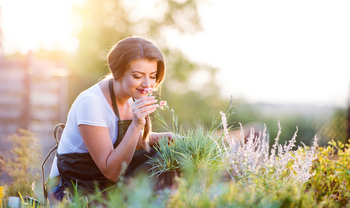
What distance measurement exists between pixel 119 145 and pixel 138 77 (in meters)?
0.63

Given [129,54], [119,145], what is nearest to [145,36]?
[129,54]

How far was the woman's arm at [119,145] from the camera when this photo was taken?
2.24 m

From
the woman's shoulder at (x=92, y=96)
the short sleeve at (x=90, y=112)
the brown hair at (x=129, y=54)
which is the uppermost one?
the brown hair at (x=129, y=54)

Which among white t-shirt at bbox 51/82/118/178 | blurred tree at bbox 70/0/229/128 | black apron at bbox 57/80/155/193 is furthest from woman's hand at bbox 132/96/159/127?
blurred tree at bbox 70/0/229/128

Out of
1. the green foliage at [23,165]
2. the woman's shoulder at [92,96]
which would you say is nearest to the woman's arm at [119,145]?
the woman's shoulder at [92,96]

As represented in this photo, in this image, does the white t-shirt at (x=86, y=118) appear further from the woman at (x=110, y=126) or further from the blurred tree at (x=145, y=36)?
the blurred tree at (x=145, y=36)

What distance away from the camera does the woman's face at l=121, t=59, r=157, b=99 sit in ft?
8.30

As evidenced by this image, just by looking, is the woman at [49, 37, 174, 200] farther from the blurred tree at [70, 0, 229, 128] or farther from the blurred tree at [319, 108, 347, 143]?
the blurred tree at [70, 0, 229, 128]

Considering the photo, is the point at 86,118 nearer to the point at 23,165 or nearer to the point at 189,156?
the point at 189,156

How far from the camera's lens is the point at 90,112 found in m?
2.46

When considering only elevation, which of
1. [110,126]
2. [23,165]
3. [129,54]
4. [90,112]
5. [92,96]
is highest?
[129,54]

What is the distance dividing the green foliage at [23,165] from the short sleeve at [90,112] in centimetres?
219

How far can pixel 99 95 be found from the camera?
8.69 feet

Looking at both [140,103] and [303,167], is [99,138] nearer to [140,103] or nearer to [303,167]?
[140,103]
